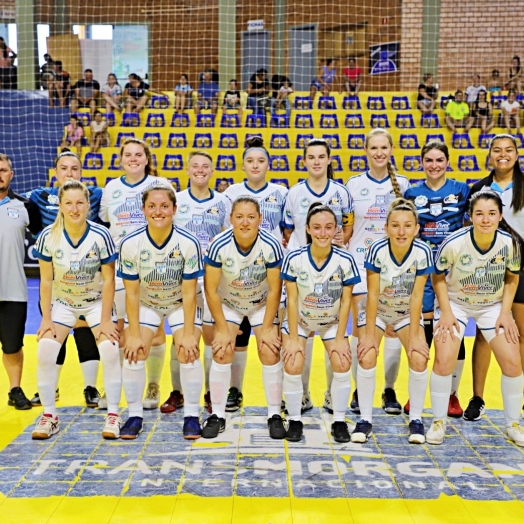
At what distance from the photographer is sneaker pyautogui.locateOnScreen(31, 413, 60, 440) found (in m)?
3.88

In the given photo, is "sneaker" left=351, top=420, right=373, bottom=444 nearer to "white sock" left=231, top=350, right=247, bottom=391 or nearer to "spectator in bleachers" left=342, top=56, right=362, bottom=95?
"white sock" left=231, top=350, right=247, bottom=391

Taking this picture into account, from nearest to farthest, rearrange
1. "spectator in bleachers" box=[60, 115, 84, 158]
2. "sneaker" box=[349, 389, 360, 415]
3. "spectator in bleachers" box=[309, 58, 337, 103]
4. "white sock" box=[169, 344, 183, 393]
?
"sneaker" box=[349, 389, 360, 415]
"white sock" box=[169, 344, 183, 393]
"spectator in bleachers" box=[60, 115, 84, 158]
"spectator in bleachers" box=[309, 58, 337, 103]

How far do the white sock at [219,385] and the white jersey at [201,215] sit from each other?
2.96ft

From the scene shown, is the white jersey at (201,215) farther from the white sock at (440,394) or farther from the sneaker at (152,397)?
the white sock at (440,394)

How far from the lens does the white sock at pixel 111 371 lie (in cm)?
395

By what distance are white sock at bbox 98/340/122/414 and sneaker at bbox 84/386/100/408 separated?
53 cm

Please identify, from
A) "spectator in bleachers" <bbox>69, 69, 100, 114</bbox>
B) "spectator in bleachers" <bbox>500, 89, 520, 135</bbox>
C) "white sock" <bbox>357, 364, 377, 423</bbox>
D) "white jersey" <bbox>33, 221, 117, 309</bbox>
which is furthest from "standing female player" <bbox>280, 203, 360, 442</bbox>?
"spectator in bleachers" <bbox>69, 69, 100, 114</bbox>

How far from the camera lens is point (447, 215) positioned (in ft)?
14.2

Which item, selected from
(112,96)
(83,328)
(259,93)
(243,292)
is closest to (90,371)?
(83,328)

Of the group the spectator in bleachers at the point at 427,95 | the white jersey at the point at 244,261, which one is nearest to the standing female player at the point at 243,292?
the white jersey at the point at 244,261

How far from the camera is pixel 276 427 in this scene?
3969 millimetres

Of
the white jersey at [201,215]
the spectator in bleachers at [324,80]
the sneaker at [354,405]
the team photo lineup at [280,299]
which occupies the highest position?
the spectator in bleachers at [324,80]

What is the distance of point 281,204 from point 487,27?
1212 centimetres

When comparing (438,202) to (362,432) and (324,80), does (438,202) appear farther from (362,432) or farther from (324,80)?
(324,80)
